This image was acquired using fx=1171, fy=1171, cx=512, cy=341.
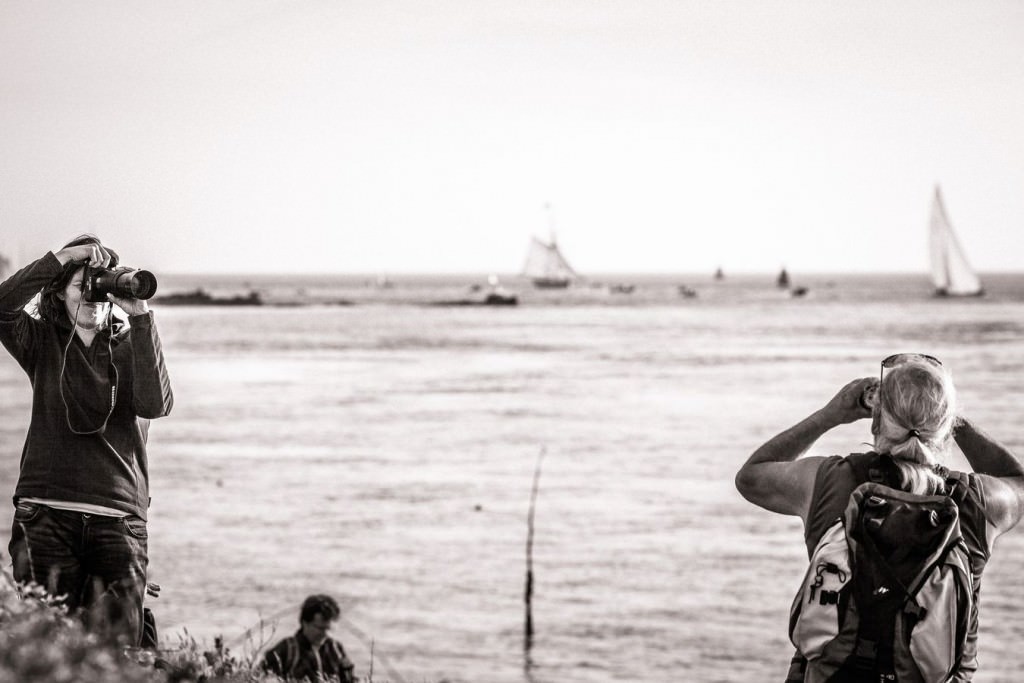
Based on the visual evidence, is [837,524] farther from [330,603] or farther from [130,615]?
[330,603]

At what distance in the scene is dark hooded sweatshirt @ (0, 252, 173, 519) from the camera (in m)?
3.65

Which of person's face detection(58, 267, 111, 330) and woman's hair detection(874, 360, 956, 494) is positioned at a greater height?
person's face detection(58, 267, 111, 330)

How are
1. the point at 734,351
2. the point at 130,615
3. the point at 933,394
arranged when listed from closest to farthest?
the point at 933,394 → the point at 130,615 → the point at 734,351

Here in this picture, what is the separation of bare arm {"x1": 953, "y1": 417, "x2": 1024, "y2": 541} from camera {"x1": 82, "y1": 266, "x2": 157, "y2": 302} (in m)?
2.37

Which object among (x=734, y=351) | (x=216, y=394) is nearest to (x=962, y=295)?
(x=734, y=351)

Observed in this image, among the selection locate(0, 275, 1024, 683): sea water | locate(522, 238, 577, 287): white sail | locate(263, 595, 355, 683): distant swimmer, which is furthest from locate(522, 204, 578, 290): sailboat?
locate(263, 595, 355, 683): distant swimmer

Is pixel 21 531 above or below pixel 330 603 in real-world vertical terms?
above

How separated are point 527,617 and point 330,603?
6702mm

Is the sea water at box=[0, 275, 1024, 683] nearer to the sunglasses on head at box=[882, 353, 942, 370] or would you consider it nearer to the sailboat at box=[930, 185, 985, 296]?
the sunglasses on head at box=[882, 353, 942, 370]

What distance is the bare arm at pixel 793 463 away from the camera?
2834 mm

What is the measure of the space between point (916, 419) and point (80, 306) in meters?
2.57

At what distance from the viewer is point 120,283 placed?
3.61 metres

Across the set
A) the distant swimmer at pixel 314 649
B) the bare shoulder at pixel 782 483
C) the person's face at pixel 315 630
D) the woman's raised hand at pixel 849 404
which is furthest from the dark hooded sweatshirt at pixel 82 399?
the person's face at pixel 315 630

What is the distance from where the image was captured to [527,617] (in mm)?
13289
